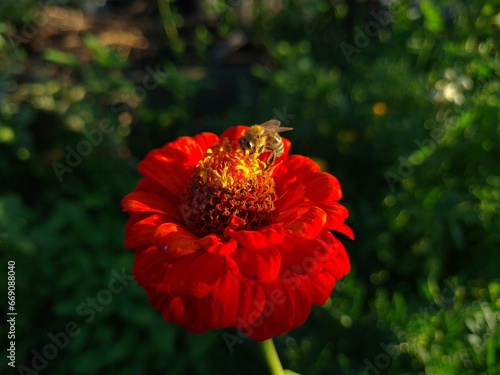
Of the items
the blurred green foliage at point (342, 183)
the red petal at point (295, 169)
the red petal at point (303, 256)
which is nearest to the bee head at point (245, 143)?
the red petal at point (295, 169)

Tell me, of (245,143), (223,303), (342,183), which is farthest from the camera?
(342,183)

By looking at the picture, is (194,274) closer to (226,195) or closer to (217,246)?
(217,246)

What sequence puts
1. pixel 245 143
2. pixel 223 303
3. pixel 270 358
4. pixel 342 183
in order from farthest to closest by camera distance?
pixel 342 183 → pixel 245 143 → pixel 270 358 → pixel 223 303

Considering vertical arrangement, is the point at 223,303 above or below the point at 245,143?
below

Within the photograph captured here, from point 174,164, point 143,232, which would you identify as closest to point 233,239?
point 143,232

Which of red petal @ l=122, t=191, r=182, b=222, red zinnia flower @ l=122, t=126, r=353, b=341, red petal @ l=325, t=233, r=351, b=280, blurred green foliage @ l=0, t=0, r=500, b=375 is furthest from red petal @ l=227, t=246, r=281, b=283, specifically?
blurred green foliage @ l=0, t=0, r=500, b=375

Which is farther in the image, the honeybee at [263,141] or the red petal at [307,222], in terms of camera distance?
the honeybee at [263,141]

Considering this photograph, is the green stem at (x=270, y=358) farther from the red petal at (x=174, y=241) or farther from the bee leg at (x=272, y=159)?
the bee leg at (x=272, y=159)
